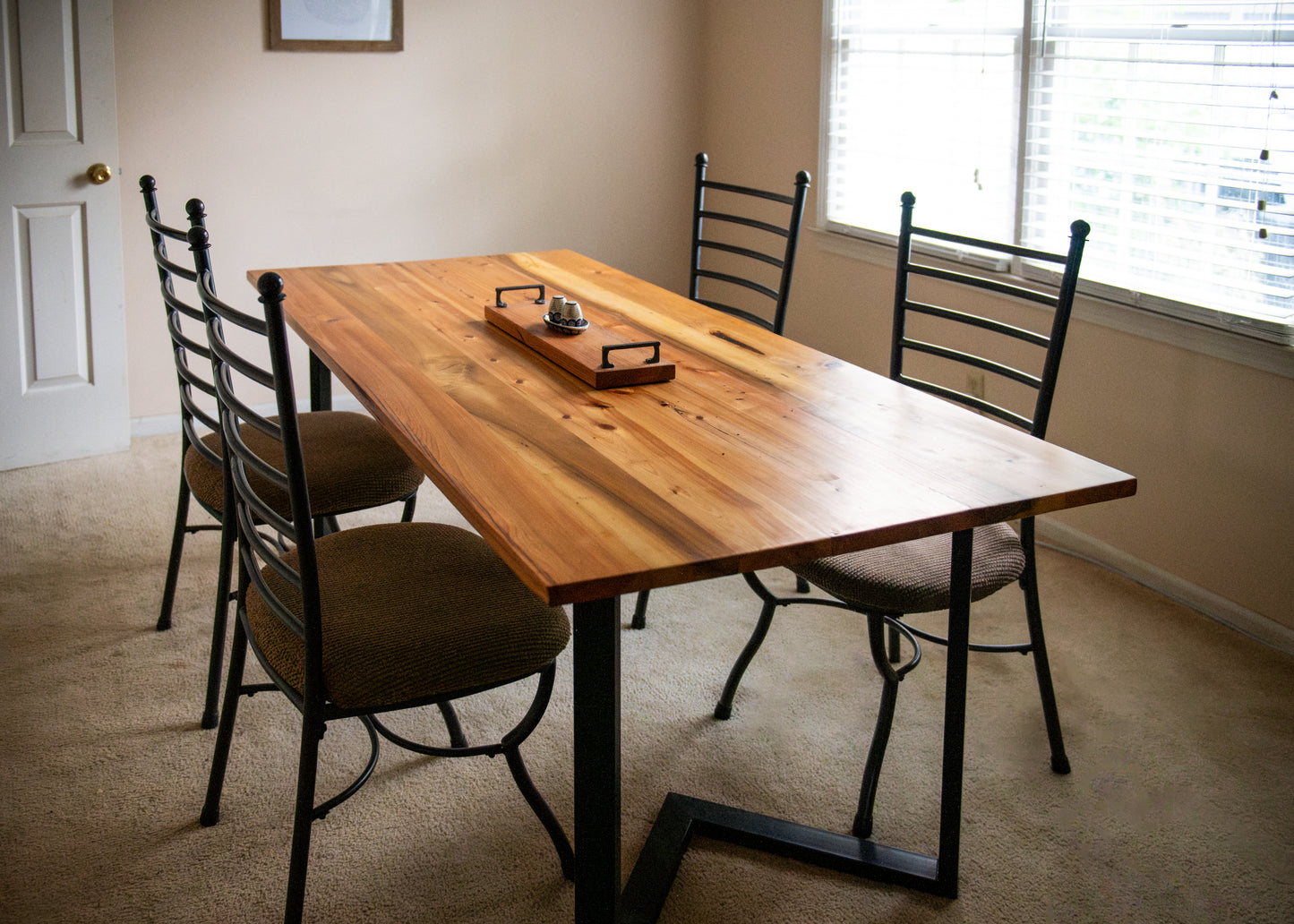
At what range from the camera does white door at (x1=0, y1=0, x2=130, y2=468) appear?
337 centimetres

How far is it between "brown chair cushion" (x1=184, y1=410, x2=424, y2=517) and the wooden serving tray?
0.36 metres

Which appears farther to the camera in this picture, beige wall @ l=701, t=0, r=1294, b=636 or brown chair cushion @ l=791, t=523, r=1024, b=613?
beige wall @ l=701, t=0, r=1294, b=636

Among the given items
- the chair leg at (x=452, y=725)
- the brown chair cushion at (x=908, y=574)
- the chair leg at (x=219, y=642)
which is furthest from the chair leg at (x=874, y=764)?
the chair leg at (x=219, y=642)

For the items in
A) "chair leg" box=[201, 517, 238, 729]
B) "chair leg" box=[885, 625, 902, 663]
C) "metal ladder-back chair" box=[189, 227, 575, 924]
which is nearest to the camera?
"metal ladder-back chair" box=[189, 227, 575, 924]

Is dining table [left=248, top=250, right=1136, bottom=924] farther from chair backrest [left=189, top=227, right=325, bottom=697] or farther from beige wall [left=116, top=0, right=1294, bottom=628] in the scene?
beige wall [left=116, top=0, right=1294, bottom=628]

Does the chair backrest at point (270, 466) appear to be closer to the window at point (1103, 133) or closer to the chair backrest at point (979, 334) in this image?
the chair backrest at point (979, 334)

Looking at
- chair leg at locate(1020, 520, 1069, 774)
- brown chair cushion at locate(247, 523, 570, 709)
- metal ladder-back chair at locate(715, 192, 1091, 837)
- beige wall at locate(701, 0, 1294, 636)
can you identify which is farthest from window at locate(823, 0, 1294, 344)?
brown chair cushion at locate(247, 523, 570, 709)

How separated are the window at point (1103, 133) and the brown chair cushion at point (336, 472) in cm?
191

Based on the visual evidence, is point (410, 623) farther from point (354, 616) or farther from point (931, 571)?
point (931, 571)

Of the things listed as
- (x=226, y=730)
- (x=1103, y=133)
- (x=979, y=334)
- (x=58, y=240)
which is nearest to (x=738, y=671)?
(x=226, y=730)

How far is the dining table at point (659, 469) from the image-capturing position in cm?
137

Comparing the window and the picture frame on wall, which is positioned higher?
the picture frame on wall

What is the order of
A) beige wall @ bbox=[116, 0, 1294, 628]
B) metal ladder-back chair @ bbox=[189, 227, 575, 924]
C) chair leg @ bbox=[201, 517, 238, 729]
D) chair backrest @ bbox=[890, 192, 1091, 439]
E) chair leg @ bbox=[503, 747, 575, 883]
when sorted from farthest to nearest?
beige wall @ bbox=[116, 0, 1294, 628], chair leg @ bbox=[201, 517, 238, 729], chair backrest @ bbox=[890, 192, 1091, 439], chair leg @ bbox=[503, 747, 575, 883], metal ladder-back chair @ bbox=[189, 227, 575, 924]

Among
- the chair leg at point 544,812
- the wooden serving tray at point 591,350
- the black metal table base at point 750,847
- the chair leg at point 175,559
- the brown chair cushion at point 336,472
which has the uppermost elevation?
the wooden serving tray at point 591,350
